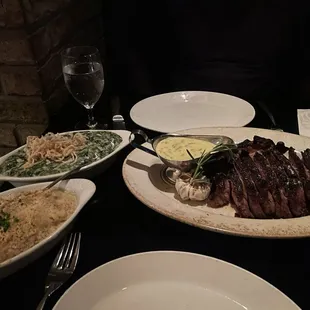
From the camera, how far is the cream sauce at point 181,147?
1250 mm

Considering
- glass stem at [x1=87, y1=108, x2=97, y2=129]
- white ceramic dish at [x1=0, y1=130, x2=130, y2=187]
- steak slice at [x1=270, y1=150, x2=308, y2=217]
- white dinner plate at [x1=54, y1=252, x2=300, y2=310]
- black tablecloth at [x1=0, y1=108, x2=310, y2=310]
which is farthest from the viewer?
glass stem at [x1=87, y1=108, x2=97, y2=129]

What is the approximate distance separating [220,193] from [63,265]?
18.5 inches

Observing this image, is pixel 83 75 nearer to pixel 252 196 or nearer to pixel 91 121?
pixel 91 121

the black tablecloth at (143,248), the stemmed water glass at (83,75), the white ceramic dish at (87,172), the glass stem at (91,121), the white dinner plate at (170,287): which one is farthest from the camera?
the glass stem at (91,121)

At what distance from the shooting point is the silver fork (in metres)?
0.93

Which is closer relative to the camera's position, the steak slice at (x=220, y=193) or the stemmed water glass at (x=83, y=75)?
the steak slice at (x=220, y=193)

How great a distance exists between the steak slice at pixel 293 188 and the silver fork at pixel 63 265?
0.57m

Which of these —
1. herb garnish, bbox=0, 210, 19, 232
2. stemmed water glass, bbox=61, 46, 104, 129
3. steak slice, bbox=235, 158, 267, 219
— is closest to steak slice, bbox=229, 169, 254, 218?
steak slice, bbox=235, 158, 267, 219

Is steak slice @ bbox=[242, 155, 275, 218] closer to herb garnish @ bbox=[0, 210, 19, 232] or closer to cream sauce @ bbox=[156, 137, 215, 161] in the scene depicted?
cream sauce @ bbox=[156, 137, 215, 161]

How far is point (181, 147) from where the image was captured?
1.29m

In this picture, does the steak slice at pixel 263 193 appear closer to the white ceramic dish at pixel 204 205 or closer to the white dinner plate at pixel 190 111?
the white ceramic dish at pixel 204 205

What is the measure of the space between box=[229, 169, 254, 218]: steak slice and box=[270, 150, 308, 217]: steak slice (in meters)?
0.11

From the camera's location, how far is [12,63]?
66.6 inches

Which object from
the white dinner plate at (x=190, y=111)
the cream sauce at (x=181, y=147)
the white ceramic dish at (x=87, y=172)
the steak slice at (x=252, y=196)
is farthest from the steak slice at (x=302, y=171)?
the white ceramic dish at (x=87, y=172)
